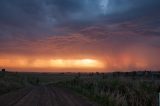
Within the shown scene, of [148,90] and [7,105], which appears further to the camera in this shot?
[148,90]

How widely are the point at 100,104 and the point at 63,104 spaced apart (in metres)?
2.78

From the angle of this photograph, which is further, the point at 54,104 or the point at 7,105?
the point at 54,104

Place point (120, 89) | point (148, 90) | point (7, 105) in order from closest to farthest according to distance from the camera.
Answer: point (7, 105)
point (148, 90)
point (120, 89)

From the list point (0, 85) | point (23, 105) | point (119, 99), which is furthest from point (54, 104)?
point (0, 85)

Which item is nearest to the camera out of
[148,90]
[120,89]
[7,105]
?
[7,105]

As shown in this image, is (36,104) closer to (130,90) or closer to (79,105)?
(79,105)

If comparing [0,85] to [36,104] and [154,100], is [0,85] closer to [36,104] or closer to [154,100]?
[36,104]

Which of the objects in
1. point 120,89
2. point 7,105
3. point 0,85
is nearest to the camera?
point 7,105

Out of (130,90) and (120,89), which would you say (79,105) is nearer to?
(130,90)

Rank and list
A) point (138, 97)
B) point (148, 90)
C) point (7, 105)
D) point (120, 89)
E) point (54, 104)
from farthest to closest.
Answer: point (120, 89), point (148, 90), point (138, 97), point (54, 104), point (7, 105)

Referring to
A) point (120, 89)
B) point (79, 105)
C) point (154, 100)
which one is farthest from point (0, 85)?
point (154, 100)

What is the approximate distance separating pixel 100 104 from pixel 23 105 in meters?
5.66

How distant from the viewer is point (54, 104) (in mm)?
19984

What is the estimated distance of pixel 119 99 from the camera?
20516 mm
